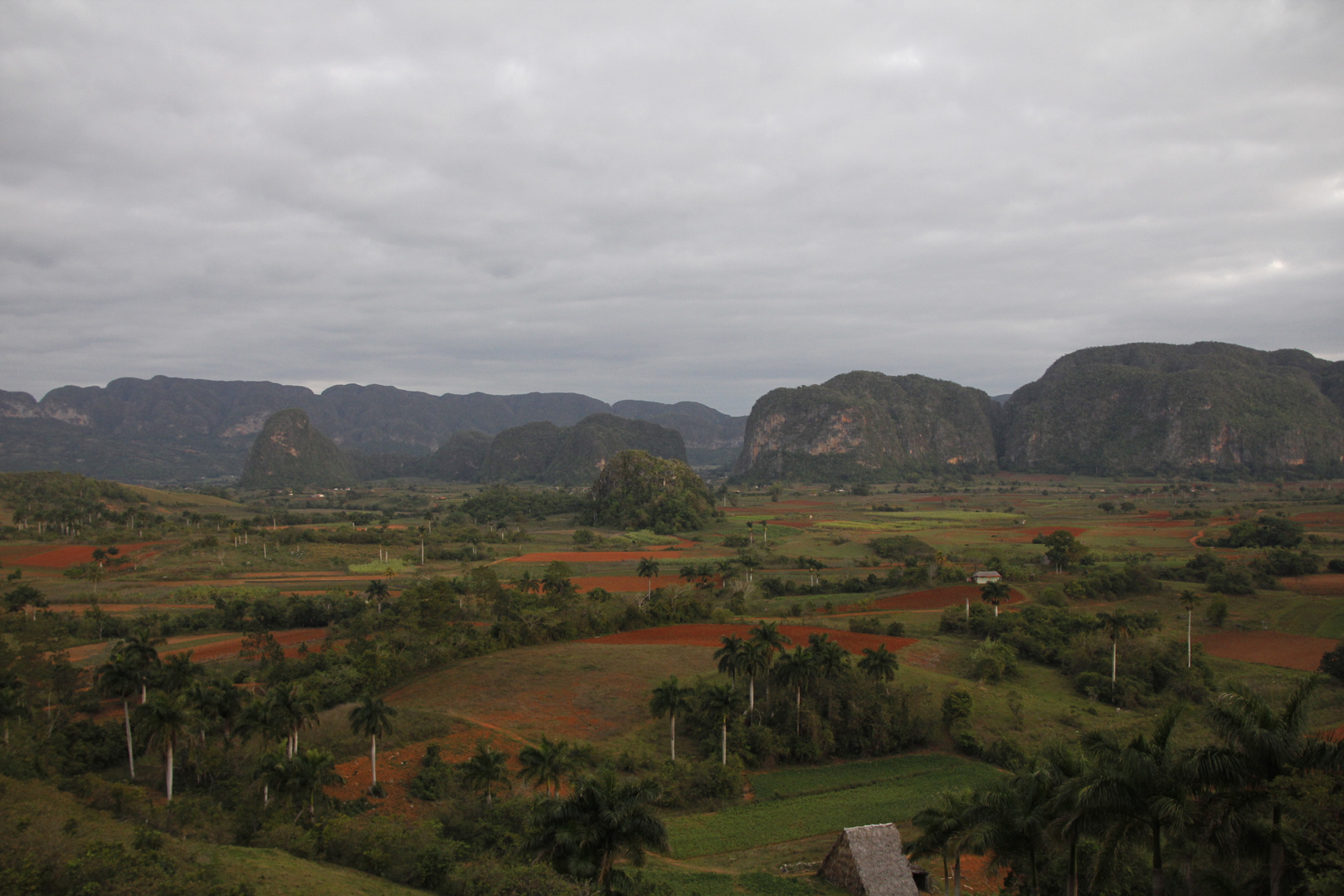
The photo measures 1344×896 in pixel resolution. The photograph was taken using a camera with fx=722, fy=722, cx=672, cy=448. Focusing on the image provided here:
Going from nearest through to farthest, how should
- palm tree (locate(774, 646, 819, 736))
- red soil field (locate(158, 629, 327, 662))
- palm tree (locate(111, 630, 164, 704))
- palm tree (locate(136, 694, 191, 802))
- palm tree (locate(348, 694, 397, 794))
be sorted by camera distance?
palm tree (locate(136, 694, 191, 802)), palm tree (locate(348, 694, 397, 794)), palm tree (locate(111, 630, 164, 704)), palm tree (locate(774, 646, 819, 736)), red soil field (locate(158, 629, 327, 662))

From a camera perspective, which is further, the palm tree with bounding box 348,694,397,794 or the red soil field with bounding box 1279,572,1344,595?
the red soil field with bounding box 1279,572,1344,595

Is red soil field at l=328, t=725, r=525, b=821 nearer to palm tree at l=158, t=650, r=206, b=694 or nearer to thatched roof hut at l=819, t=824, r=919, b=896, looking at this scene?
palm tree at l=158, t=650, r=206, b=694

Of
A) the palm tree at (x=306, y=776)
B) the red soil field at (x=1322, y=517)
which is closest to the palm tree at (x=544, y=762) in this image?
the palm tree at (x=306, y=776)

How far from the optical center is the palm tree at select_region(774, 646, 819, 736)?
117 ft

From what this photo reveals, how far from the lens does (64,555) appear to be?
74.7 meters

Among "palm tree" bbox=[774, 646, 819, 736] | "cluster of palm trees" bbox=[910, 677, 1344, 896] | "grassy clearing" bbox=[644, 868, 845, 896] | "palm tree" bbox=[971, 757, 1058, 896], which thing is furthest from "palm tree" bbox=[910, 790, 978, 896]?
"palm tree" bbox=[774, 646, 819, 736]

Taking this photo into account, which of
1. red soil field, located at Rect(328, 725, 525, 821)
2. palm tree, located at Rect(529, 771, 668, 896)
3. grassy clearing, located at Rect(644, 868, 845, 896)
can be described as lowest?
grassy clearing, located at Rect(644, 868, 845, 896)

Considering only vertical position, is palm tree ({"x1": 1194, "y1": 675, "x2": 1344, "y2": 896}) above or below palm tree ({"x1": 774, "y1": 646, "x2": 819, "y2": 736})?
above

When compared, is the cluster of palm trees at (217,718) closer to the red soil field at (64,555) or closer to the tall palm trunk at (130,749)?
the tall palm trunk at (130,749)

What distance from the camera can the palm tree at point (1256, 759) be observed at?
12016mm

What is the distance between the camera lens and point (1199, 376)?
199375 millimetres

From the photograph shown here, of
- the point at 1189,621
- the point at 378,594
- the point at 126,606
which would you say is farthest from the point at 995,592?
the point at 126,606

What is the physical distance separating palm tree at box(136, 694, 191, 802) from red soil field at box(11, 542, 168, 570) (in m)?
59.2

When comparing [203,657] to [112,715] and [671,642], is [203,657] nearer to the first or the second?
[112,715]
